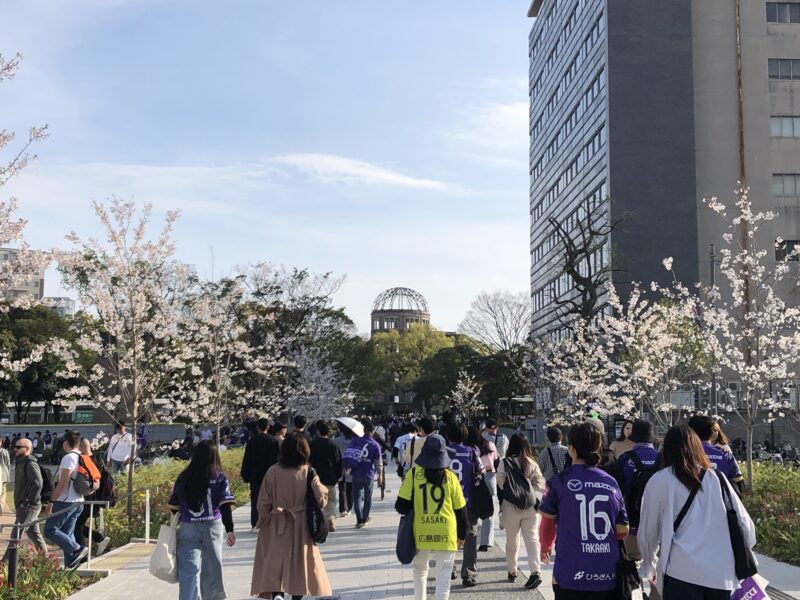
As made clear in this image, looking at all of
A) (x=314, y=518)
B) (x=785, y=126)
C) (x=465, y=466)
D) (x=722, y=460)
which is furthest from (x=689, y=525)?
(x=785, y=126)

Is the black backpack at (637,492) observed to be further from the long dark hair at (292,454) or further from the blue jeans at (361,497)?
the blue jeans at (361,497)

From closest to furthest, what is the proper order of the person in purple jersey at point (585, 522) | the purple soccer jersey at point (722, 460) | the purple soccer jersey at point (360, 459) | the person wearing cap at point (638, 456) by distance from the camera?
the person in purple jersey at point (585, 522), the purple soccer jersey at point (722, 460), the person wearing cap at point (638, 456), the purple soccer jersey at point (360, 459)

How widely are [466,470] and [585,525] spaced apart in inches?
150

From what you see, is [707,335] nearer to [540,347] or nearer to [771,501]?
[771,501]

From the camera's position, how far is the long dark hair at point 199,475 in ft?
23.9

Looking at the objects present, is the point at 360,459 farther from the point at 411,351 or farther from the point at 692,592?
the point at 411,351

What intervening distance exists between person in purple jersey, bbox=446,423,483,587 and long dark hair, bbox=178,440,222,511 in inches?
113

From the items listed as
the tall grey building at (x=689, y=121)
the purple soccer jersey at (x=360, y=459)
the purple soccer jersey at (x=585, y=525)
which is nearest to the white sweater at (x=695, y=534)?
the purple soccer jersey at (x=585, y=525)

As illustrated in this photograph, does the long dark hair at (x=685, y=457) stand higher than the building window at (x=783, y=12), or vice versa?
the building window at (x=783, y=12)

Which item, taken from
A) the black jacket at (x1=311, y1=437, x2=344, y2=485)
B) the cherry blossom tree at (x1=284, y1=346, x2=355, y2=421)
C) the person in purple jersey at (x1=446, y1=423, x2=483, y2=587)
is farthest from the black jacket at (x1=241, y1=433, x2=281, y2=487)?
the cherry blossom tree at (x1=284, y1=346, x2=355, y2=421)

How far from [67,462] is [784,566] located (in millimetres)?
9317

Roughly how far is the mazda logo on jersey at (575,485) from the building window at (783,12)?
53.2m

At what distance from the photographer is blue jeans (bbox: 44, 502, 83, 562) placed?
35.4ft

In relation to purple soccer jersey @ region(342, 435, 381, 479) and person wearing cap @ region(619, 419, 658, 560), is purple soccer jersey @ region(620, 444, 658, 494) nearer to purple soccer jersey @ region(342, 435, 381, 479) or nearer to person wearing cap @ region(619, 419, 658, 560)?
person wearing cap @ region(619, 419, 658, 560)
